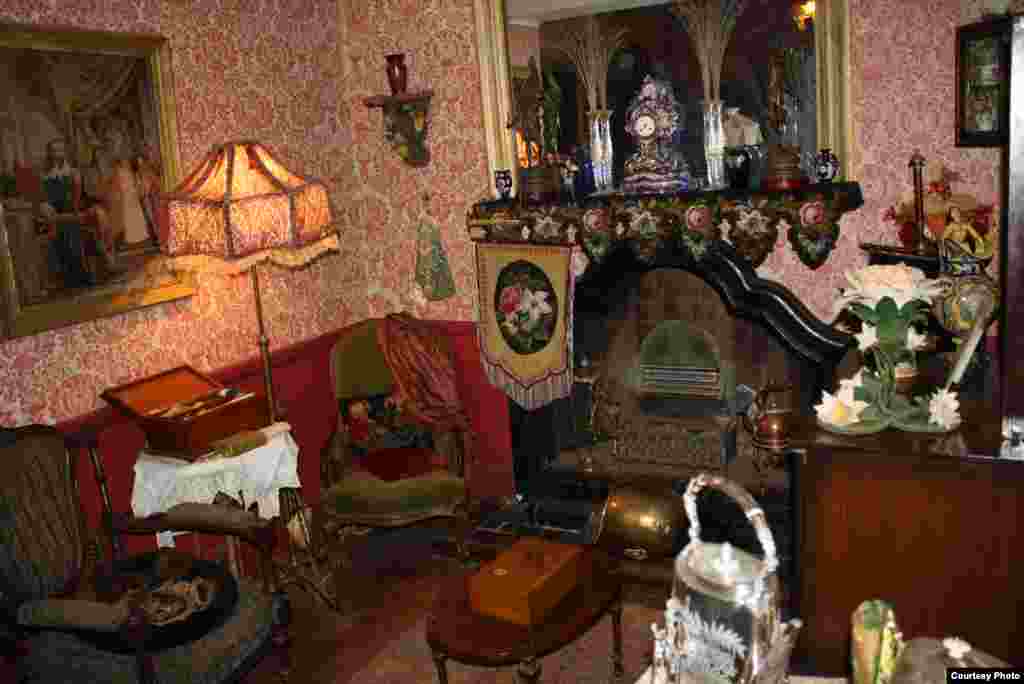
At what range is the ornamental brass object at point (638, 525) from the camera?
146 inches

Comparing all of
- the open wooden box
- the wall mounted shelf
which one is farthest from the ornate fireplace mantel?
the open wooden box

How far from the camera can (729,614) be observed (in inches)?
62.3

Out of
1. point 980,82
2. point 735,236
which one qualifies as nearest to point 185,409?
point 735,236

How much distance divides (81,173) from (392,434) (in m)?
1.97

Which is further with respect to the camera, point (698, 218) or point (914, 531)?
point (698, 218)

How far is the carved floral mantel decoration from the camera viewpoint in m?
3.93

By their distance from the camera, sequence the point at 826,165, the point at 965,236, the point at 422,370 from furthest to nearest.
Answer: the point at 422,370
the point at 826,165
the point at 965,236

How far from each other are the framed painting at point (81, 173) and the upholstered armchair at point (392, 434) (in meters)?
1.04

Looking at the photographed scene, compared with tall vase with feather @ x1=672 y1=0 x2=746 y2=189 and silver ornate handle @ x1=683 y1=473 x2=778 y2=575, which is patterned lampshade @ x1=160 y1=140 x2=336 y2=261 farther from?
silver ornate handle @ x1=683 y1=473 x2=778 y2=575

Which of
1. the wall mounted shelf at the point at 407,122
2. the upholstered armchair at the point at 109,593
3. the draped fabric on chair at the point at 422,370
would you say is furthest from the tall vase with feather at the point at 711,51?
the upholstered armchair at the point at 109,593

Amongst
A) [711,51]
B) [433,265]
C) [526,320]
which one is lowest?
[526,320]

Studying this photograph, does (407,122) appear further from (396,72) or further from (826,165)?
(826,165)

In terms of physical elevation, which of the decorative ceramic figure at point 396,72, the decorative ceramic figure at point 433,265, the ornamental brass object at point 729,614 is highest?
the decorative ceramic figure at point 396,72

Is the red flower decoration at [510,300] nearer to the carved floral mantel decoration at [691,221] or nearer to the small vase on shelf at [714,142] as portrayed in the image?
the carved floral mantel decoration at [691,221]
